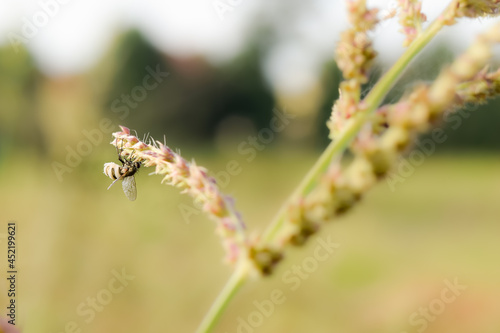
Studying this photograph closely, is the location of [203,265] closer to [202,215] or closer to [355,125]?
[202,215]

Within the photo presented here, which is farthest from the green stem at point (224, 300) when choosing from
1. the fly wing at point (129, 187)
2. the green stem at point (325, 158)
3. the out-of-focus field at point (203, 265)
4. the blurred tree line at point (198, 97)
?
the blurred tree line at point (198, 97)

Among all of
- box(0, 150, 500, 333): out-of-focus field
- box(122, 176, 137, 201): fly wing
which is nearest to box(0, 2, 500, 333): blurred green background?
box(0, 150, 500, 333): out-of-focus field

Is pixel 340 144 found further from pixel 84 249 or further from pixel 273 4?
pixel 273 4

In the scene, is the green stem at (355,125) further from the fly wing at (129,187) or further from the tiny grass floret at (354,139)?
the fly wing at (129,187)

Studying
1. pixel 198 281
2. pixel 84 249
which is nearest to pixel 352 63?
pixel 84 249

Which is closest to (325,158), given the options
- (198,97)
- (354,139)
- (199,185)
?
(354,139)
